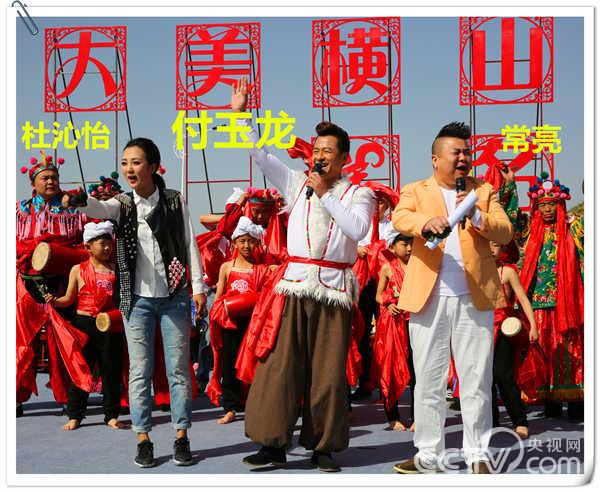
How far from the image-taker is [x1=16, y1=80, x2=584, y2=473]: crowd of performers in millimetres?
3953

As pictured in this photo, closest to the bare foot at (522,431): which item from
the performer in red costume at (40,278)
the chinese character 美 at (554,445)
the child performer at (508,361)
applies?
the child performer at (508,361)

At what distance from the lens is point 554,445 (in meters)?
4.69

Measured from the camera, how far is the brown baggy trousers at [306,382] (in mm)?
4172

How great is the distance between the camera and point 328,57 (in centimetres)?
1173

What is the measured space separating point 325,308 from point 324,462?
792 mm

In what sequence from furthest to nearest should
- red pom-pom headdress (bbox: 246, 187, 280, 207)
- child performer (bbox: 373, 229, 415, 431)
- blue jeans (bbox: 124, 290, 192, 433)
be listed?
red pom-pom headdress (bbox: 246, 187, 280, 207)
child performer (bbox: 373, 229, 415, 431)
blue jeans (bbox: 124, 290, 192, 433)

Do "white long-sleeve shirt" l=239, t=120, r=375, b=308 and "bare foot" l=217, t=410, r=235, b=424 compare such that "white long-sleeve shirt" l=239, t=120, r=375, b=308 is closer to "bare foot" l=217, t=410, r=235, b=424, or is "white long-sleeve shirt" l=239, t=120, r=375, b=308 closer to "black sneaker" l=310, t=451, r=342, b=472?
"black sneaker" l=310, t=451, r=342, b=472

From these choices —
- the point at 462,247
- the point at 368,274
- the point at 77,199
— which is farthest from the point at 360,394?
the point at 77,199

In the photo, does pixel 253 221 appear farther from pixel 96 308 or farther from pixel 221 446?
pixel 221 446

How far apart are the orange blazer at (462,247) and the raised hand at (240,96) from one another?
101 centimetres

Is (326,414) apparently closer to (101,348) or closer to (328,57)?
(101,348)

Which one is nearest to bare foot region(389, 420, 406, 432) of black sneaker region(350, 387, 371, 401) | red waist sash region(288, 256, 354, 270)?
black sneaker region(350, 387, 371, 401)

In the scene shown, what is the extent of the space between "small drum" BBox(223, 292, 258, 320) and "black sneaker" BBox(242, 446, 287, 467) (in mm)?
1673
